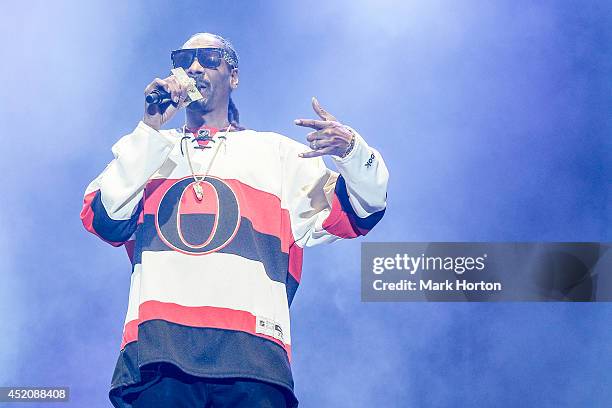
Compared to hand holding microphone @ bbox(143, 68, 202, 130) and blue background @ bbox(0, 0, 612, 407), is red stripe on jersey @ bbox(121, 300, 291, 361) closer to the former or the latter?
hand holding microphone @ bbox(143, 68, 202, 130)

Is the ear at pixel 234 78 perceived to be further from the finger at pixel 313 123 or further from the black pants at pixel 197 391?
the black pants at pixel 197 391

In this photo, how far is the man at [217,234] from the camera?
342cm

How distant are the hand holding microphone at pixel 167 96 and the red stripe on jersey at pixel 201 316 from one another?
0.53 m

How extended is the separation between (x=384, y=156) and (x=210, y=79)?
30.8 inches

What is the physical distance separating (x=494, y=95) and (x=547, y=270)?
662 millimetres

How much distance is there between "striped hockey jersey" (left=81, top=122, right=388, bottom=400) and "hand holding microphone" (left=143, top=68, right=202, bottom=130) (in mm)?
56

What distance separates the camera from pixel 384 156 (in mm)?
4367

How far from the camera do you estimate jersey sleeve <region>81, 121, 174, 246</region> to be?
3506 millimetres

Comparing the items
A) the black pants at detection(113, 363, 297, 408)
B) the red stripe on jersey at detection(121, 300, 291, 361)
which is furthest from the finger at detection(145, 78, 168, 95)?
the black pants at detection(113, 363, 297, 408)

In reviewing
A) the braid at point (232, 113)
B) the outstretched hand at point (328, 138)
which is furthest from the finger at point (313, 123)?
the braid at point (232, 113)

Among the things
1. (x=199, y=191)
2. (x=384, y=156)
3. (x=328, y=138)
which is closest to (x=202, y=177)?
(x=199, y=191)

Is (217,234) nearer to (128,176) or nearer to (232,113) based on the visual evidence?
(128,176)

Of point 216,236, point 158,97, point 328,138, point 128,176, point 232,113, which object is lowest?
point 216,236

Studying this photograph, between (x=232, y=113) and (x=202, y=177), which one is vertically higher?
(x=232, y=113)
